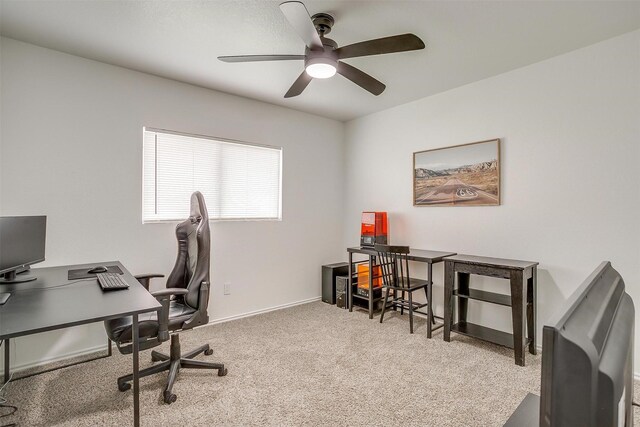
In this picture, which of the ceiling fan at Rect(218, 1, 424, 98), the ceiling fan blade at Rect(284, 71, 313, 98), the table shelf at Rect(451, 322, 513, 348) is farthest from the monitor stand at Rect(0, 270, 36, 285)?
the table shelf at Rect(451, 322, 513, 348)

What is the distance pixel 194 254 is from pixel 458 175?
2.58m

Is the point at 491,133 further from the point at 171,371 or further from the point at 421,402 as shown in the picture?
the point at 171,371

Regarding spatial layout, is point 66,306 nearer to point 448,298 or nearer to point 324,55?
point 324,55

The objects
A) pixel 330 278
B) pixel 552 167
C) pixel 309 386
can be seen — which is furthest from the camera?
pixel 330 278

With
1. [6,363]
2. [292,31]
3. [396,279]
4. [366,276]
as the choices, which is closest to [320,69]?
[292,31]

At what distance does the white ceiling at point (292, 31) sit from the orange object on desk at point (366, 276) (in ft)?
6.85

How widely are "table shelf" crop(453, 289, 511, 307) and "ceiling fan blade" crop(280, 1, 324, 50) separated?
7.65ft

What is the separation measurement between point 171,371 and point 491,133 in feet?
10.8

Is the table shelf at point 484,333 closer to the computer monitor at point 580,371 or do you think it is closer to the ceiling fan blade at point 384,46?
the ceiling fan blade at point 384,46

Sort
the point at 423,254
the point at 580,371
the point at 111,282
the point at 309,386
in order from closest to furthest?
1. the point at 580,371
2. the point at 111,282
3. the point at 309,386
4. the point at 423,254

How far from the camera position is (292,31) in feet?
7.48

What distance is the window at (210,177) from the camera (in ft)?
10.1

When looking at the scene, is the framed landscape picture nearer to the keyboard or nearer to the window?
the window

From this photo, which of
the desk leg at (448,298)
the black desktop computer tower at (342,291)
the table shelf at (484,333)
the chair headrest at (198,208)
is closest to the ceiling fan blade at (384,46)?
the chair headrest at (198,208)
